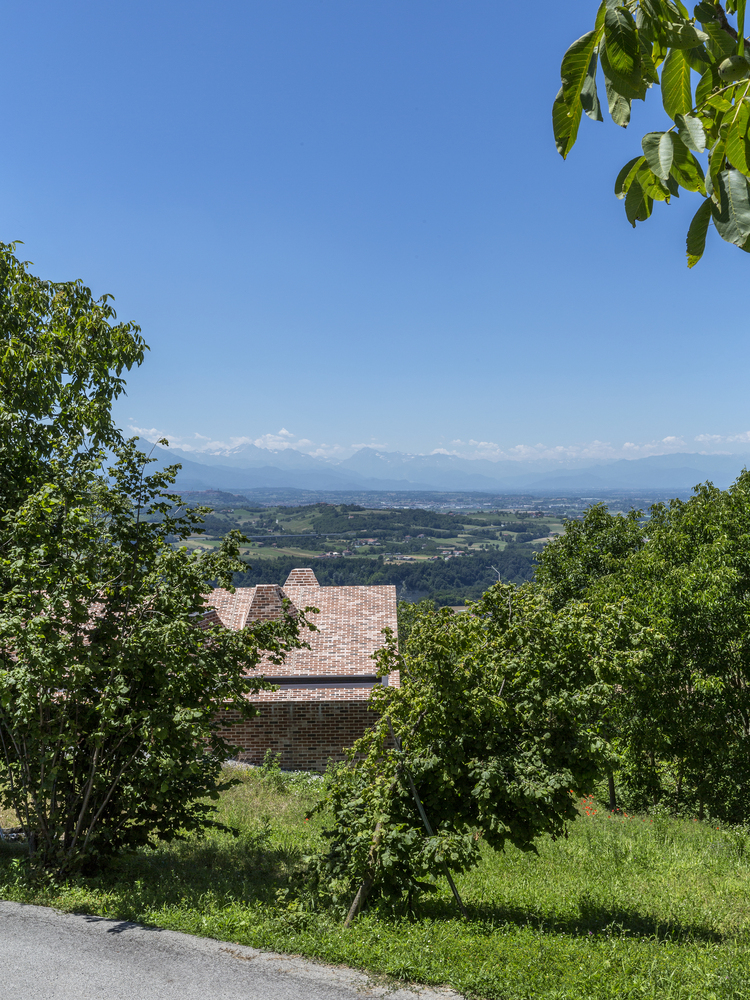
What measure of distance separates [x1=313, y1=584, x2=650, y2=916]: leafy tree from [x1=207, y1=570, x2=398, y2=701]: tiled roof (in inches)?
429

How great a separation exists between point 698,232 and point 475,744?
6744 mm

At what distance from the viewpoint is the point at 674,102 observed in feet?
5.29

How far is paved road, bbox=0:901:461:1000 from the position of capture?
549 cm

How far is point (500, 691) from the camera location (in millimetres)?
7289

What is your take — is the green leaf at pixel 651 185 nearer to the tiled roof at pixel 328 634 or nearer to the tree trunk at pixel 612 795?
the tiled roof at pixel 328 634

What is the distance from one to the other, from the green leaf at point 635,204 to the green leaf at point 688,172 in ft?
0.51

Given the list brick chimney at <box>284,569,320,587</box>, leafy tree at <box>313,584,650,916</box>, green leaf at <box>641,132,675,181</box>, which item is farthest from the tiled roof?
green leaf at <box>641,132,675,181</box>

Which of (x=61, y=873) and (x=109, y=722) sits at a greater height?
(x=109, y=722)

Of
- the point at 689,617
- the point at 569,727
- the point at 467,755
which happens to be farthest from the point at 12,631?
the point at 689,617

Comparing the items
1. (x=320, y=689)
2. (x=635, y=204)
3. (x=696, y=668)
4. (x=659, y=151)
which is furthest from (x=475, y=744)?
(x=320, y=689)

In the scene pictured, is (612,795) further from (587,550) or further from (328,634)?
(328,634)

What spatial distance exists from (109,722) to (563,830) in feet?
17.5

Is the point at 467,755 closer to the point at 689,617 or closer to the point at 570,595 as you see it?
the point at 689,617

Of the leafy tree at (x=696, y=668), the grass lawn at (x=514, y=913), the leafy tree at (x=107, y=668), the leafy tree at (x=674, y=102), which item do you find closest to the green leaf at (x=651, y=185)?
the leafy tree at (x=674, y=102)
